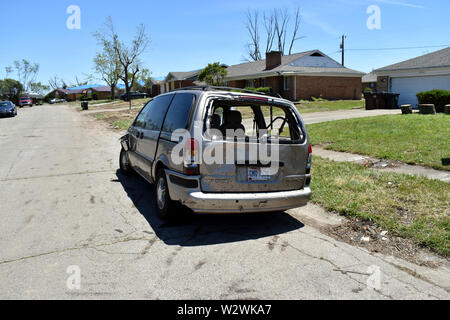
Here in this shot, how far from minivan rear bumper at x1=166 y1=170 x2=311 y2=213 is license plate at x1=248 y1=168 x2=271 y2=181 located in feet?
0.62

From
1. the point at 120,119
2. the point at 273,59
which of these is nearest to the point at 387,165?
the point at 120,119

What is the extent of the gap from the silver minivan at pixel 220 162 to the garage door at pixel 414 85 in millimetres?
23606

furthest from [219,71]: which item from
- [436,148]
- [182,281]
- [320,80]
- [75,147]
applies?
[182,281]

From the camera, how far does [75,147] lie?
12219mm

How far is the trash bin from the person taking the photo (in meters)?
23.9

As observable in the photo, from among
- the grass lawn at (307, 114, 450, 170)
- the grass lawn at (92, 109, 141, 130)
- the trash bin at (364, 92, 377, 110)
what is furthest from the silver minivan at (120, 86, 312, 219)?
the trash bin at (364, 92, 377, 110)

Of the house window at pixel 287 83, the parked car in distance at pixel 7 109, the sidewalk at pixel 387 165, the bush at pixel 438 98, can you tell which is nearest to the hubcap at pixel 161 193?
the sidewalk at pixel 387 165

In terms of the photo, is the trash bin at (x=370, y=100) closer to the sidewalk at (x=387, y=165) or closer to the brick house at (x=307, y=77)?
the brick house at (x=307, y=77)

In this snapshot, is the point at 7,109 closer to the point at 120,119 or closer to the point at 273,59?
the point at 120,119

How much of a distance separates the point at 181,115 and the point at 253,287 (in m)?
2.49

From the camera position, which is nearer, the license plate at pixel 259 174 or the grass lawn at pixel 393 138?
the license plate at pixel 259 174

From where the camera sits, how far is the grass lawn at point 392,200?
4.61m

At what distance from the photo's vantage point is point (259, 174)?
4641 mm

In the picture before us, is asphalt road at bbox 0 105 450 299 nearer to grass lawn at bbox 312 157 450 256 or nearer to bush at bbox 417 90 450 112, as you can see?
grass lawn at bbox 312 157 450 256
